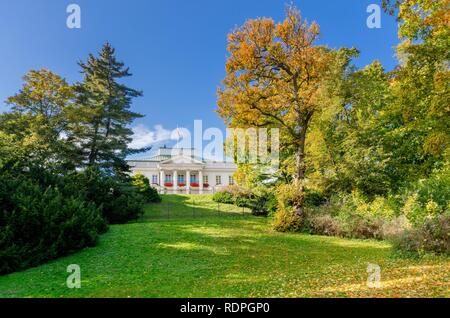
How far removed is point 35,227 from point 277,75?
14418mm

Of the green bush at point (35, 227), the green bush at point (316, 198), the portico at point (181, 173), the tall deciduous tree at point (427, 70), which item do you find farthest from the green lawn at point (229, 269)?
the portico at point (181, 173)

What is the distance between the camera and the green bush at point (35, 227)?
9.12m

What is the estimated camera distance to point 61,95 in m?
23.0

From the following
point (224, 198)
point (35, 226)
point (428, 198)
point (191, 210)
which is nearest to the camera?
point (35, 226)

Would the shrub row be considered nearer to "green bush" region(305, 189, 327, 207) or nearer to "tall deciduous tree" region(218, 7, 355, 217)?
"tall deciduous tree" region(218, 7, 355, 217)

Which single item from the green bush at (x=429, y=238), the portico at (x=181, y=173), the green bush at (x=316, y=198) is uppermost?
the portico at (x=181, y=173)

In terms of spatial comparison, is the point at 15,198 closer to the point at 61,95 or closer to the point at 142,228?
the point at 142,228

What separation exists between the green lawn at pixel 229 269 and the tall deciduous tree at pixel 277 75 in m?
5.43

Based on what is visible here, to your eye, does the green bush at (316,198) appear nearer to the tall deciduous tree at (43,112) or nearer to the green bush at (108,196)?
the green bush at (108,196)

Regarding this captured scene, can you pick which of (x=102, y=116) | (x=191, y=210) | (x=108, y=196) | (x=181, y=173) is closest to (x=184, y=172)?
(x=181, y=173)

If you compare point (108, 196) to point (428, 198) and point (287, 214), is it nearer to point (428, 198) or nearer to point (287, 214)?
point (287, 214)

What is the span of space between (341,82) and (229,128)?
7.68 metres

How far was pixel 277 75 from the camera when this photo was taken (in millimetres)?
16750

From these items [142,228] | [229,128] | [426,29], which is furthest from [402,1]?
[142,228]
